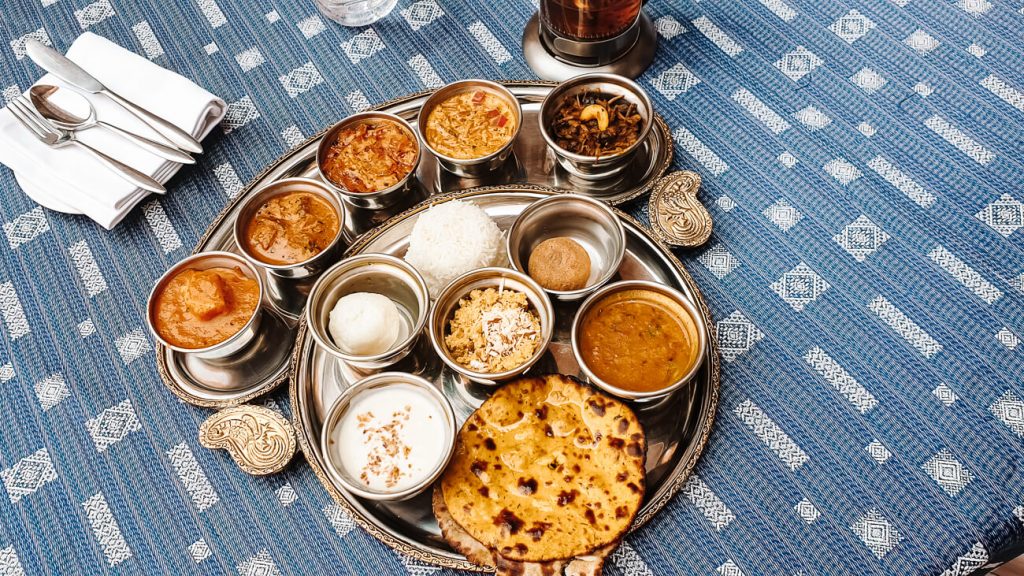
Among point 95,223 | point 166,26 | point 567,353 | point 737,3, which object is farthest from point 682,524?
point 166,26

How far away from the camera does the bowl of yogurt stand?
1.67m

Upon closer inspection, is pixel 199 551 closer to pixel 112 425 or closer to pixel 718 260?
pixel 112 425

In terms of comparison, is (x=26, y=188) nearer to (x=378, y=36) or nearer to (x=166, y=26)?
(x=166, y=26)

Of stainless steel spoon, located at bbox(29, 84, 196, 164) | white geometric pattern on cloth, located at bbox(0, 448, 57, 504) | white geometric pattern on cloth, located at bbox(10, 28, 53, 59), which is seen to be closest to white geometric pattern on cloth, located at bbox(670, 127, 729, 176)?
stainless steel spoon, located at bbox(29, 84, 196, 164)

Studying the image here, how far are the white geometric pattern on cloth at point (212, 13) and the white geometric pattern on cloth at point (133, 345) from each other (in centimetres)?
134

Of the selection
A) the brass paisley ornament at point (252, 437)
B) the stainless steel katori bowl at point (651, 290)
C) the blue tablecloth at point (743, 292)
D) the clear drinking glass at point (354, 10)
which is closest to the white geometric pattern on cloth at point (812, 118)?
the blue tablecloth at point (743, 292)

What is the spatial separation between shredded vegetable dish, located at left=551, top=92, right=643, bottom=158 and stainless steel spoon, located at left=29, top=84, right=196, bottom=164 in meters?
1.26

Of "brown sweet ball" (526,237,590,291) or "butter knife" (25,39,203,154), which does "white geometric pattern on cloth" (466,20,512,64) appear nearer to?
"brown sweet ball" (526,237,590,291)

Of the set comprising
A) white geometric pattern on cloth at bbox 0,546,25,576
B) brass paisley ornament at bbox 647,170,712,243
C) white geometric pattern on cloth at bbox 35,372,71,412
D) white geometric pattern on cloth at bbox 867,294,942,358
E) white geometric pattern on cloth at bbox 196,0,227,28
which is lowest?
white geometric pattern on cloth at bbox 0,546,25,576

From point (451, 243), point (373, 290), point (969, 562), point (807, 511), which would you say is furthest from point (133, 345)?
point (969, 562)

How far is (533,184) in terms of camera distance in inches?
85.2

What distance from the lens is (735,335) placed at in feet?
6.42

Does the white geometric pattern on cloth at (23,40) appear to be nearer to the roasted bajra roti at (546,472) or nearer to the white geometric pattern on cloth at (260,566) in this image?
the white geometric pattern on cloth at (260,566)

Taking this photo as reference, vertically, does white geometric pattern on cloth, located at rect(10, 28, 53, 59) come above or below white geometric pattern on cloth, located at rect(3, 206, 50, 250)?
above
